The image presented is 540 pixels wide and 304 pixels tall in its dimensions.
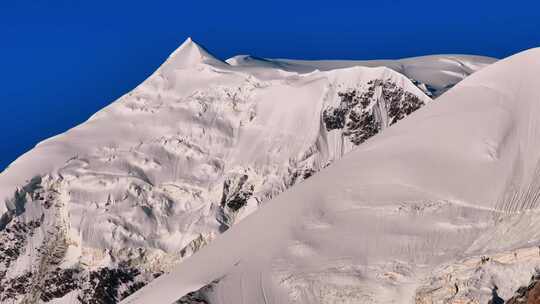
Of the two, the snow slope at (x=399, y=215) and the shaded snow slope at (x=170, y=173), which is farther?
the shaded snow slope at (x=170, y=173)

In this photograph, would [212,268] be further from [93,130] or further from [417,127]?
[93,130]

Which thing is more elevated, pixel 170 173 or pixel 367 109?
pixel 367 109

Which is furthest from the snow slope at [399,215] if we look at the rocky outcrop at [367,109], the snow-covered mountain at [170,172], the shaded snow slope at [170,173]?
the shaded snow slope at [170,173]

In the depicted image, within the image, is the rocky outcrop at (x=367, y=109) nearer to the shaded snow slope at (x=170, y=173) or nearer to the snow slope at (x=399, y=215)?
the shaded snow slope at (x=170, y=173)

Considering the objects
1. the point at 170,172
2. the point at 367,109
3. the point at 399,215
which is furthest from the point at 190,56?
the point at 399,215

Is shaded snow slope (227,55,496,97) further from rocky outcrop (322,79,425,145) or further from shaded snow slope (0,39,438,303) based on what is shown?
shaded snow slope (0,39,438,303)

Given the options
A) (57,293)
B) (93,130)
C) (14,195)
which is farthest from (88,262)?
(93,130)

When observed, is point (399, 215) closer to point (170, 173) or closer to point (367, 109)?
point (367, 109)
